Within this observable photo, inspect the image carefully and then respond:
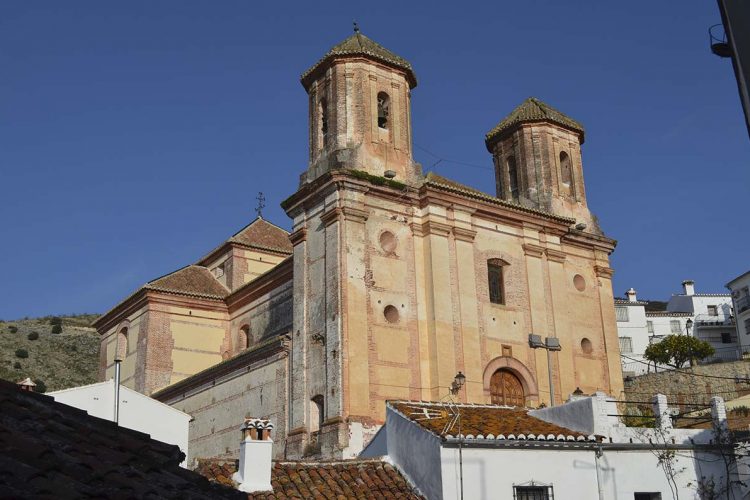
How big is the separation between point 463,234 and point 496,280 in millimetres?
2094

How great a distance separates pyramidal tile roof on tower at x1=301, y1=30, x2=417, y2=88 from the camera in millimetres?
28859

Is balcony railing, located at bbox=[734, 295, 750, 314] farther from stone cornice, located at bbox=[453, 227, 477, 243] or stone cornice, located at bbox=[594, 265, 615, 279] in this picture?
stone cornice, located at bbox=[453, 227, 477, 243]

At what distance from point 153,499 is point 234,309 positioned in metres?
30.5

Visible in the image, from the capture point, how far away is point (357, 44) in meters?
29.2

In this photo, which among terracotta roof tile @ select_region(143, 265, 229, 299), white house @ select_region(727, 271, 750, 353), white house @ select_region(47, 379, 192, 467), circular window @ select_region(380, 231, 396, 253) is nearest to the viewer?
white house @ select_region(47, 379, 192, 467)

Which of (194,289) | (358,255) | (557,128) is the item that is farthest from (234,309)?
(557,128)

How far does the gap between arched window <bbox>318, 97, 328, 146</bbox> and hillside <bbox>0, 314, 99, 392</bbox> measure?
131 ft

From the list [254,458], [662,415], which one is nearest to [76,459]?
[254,458]

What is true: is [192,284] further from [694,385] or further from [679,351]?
[679,351]

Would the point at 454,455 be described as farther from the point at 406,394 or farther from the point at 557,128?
the point at 557,128

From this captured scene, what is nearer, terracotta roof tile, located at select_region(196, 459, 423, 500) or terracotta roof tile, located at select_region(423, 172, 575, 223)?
terracotta roof tile, located at select_region(196, 459, 423, 500)

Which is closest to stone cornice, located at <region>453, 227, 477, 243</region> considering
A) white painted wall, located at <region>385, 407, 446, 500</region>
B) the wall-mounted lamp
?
the wall-mounted lamp

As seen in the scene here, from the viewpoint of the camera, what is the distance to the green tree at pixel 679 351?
176 feet

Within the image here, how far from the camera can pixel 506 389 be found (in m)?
27.8
